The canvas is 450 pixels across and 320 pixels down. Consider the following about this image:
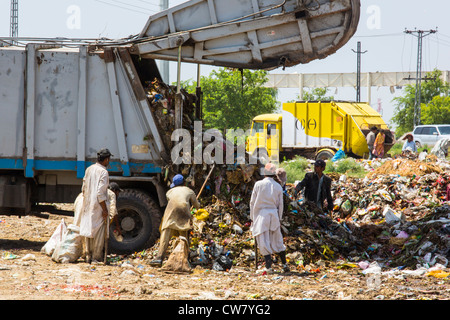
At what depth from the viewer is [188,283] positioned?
22.4 feet

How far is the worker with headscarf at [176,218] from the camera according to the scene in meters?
7.72

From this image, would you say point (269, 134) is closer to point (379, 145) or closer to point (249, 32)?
point (379, 145)

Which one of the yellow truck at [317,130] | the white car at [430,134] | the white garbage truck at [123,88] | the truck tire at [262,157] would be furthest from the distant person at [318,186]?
the white car at [430,134]

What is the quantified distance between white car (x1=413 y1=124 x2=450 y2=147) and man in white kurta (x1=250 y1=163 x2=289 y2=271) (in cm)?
2214

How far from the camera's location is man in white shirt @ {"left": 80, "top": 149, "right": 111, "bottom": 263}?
7.62 metres

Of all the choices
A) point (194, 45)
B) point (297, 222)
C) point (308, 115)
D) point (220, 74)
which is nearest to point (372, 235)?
point (297, 222)

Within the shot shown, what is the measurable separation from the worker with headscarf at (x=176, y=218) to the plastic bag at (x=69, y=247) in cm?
102

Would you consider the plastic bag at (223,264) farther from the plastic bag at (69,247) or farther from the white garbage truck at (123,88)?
the plastic bag at (69,247)

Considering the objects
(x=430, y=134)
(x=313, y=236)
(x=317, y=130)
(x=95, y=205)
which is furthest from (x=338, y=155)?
(x=95, y=205)

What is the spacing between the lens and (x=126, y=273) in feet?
23.4

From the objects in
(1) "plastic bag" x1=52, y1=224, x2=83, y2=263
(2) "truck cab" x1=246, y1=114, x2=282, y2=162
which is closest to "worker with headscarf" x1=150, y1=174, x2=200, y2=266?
(1) "plastic bag" x1=52, y1=224, x2=83, y2=263

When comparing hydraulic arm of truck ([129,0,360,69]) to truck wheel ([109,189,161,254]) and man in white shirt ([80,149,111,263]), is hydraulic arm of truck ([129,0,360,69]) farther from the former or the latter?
truck wheel ([109,189,161,254])

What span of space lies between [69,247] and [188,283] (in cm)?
192
